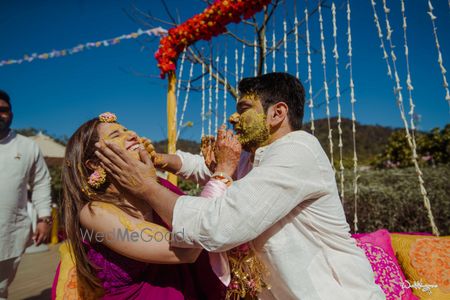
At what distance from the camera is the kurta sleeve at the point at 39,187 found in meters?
3.53

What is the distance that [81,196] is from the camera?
1.92 metres

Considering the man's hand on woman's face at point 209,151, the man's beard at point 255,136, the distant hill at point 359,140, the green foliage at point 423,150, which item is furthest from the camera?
the distant hill at point 359,140

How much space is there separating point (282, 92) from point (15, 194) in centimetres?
293

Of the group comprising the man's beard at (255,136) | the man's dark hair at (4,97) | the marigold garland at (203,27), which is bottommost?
the man's beard at (255,136)

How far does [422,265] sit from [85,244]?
2.46m

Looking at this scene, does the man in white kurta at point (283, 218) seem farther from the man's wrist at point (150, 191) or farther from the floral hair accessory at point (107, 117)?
the floral hair accessory at point (107, 117)

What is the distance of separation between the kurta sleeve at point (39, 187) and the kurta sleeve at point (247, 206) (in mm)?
2711

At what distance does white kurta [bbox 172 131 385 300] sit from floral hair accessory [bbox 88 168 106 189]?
615 millimetres

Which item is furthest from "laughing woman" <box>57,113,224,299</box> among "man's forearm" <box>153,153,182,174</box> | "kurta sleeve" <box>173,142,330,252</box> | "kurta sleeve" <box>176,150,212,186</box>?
"kurta sleeve" <box>176,150,212,186</box>

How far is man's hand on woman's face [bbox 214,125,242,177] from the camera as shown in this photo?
5.72 ft

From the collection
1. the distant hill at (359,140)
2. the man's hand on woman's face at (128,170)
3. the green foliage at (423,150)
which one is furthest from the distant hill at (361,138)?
the man's hand on woman's face at (128,170)

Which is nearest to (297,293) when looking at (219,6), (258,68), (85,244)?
(85,244)

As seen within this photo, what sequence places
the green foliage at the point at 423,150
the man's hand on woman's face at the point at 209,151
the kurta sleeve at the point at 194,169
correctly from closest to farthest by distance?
the man's hand on woman's face at the point at 209,151 < the kurta sleeve at the point at 194,169 < the green foliage at the point at 423,150

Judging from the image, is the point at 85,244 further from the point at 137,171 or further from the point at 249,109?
the point at 249,109
